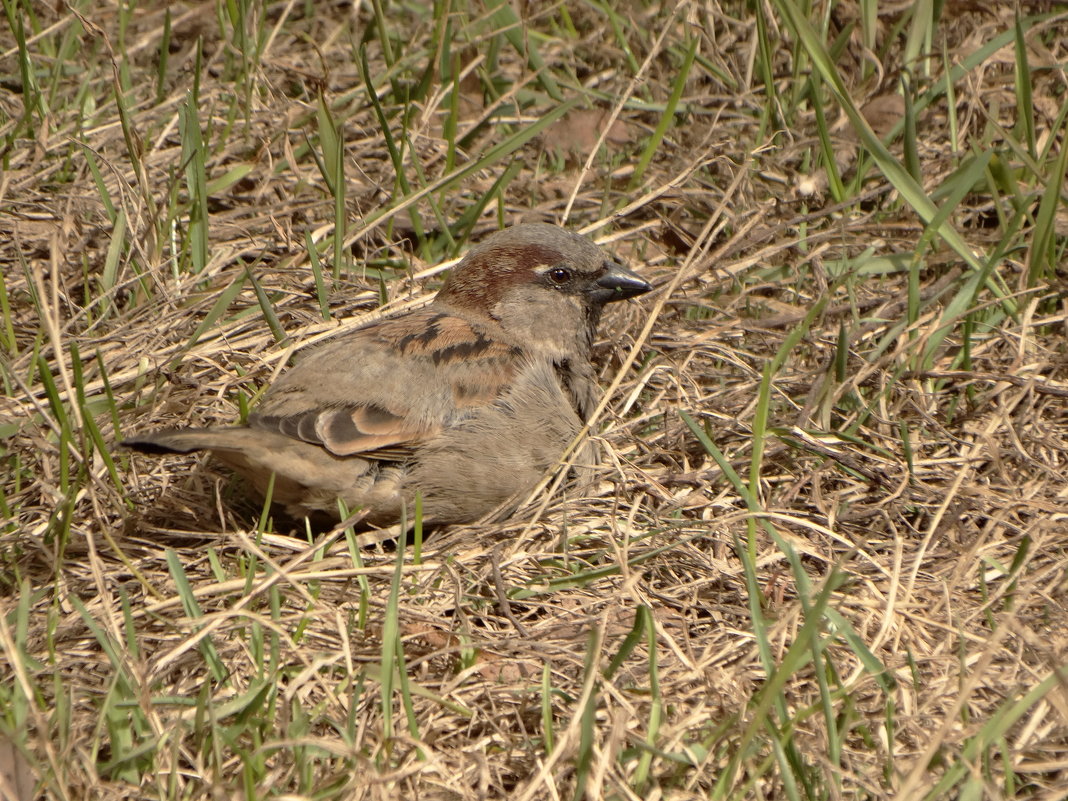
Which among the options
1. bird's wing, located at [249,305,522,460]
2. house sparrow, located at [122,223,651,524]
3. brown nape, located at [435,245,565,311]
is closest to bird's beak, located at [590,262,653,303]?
house sparrow, located at [122,223,651,524]

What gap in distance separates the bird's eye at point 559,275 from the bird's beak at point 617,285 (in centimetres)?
9

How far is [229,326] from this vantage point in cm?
395

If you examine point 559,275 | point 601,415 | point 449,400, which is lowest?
point 601,415

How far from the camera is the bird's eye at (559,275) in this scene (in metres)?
3.85

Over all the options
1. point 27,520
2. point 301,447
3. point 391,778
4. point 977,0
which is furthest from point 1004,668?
point 977,0

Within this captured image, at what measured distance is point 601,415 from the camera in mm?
3834

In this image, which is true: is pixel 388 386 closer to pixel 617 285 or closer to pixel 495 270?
pixel 495 270

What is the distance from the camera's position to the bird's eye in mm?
3854

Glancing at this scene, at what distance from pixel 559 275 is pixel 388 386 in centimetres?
72

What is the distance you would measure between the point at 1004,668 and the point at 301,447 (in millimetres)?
1708

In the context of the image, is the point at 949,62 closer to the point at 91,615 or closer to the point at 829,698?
the point at 829,698

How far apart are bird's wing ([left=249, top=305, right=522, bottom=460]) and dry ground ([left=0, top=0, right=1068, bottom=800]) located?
0.27 meters

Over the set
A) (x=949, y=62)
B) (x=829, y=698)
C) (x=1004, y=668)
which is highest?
(x=949, y=62)

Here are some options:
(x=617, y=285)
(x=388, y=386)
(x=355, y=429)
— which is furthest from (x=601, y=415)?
(x=355, y=429)
